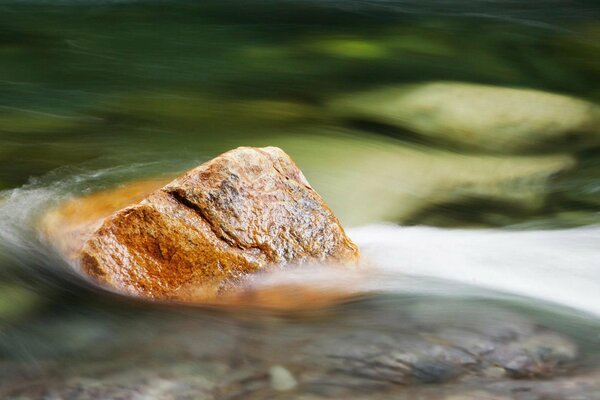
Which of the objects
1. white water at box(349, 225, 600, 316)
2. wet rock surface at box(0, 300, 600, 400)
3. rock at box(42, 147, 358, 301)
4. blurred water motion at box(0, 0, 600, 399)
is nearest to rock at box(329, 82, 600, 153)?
blurred water motion at box(0, 0, 600, 399)

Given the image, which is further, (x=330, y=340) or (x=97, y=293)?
(x=97, y=293)

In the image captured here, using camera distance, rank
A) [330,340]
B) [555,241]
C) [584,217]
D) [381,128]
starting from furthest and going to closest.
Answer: [381,128]
[584,217]
[555,241]
[330,340]

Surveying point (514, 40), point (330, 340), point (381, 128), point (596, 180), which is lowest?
point (330, 340)

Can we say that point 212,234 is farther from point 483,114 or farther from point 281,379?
point 483,114

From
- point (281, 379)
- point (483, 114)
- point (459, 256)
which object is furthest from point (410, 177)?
point (281, 379)

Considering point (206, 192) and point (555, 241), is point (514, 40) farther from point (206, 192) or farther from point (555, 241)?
point (206, 192)

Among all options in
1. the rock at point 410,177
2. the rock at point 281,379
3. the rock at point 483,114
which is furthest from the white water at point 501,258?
the rock at point 483,114

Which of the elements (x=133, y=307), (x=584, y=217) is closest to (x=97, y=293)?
(x=133, y=307)
